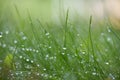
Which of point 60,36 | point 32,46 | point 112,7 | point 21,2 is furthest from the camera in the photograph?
point 21,2

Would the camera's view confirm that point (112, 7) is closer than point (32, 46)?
No

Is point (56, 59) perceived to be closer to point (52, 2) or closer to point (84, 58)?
point (84, 58)

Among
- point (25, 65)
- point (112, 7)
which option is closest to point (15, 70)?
point (25, 65)

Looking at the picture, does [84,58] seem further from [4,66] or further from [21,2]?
[21,2]

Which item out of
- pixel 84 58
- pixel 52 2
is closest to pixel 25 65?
pixel 84 58

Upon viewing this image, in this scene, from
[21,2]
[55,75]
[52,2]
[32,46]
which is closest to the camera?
[55,75]

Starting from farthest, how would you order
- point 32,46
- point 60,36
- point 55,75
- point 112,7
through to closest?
point 112,7 → point 60,36 → point 32,46 → point 55,75
